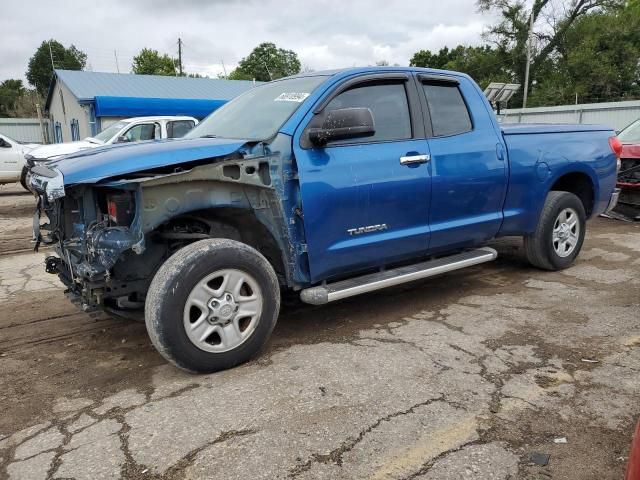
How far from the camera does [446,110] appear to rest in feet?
15.2

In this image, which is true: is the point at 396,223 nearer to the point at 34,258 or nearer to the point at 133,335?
the point at 133,335

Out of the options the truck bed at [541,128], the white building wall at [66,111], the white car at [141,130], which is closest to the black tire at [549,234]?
the truck bed at [541,128]

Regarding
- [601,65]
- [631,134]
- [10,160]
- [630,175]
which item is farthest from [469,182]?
[601,65]

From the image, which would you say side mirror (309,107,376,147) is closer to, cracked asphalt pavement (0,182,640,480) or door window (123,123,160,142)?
cracked asphalt pavement (0,182,640,480)

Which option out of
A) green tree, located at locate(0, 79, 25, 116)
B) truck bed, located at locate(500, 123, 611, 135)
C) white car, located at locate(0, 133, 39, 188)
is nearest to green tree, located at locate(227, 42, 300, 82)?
green tree, located at locate(0, 79, 25, 116)

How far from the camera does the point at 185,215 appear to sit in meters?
3.61

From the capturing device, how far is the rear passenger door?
14.6 ft

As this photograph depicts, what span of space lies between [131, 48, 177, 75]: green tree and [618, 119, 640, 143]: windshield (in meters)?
61.1

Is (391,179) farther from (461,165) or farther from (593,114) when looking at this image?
(593,114)

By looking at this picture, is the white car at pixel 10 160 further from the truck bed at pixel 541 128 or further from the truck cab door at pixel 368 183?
the truck bed at pixel 541 128

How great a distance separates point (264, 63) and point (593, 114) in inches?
2378

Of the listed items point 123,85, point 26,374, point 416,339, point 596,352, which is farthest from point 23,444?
point 123,85

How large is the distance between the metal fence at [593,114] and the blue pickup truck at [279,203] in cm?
1391

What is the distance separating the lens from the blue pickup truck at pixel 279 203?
10.9ft
